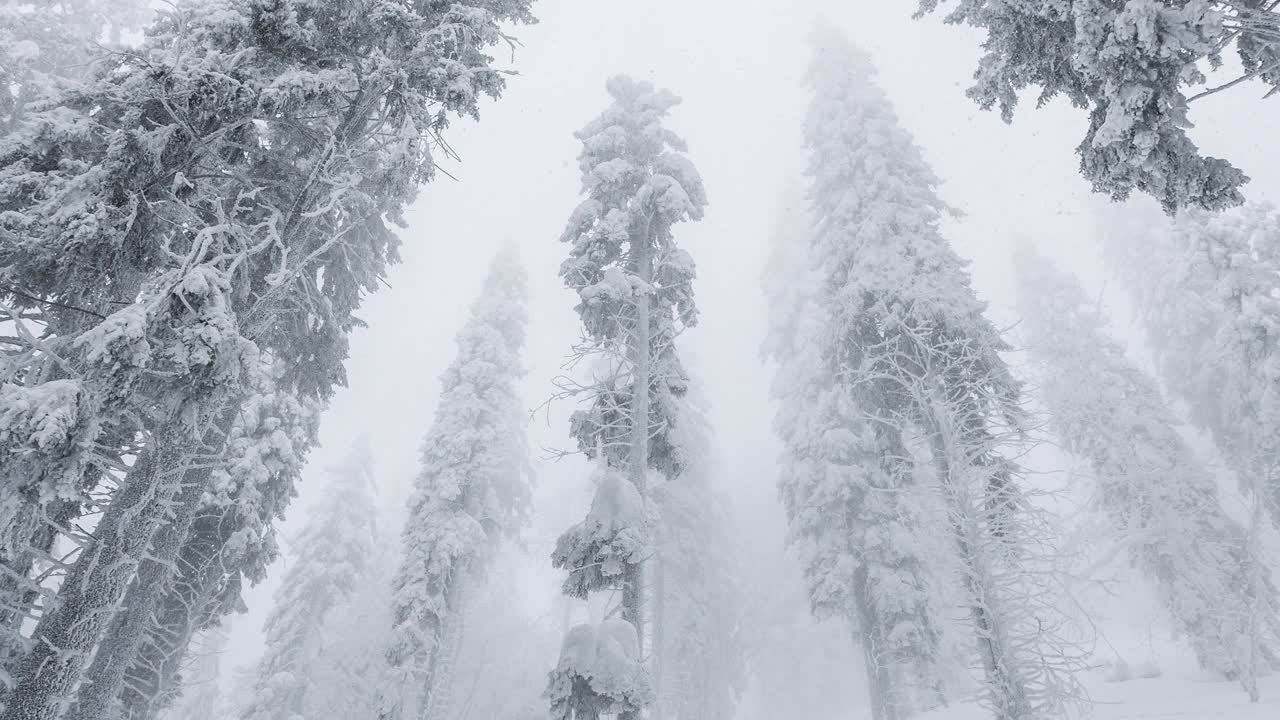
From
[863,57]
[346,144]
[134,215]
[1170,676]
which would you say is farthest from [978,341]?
[1170,676]

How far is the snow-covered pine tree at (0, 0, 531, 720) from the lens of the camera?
16.3ft

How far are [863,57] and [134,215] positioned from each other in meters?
17.5

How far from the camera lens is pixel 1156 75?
454 cm

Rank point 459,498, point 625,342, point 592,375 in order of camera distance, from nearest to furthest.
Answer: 1. point 625,342
2. point 592,375
3. point 459,498

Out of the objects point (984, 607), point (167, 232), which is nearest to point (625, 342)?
point (167, 232)

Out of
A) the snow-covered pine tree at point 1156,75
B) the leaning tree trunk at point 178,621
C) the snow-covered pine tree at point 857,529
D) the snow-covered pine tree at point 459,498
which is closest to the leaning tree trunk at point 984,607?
the snow-covered pine tree at point 857,529

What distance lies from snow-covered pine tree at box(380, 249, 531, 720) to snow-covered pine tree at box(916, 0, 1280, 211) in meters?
16.3

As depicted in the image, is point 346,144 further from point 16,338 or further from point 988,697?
point 988,697

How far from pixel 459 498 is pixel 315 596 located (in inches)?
418

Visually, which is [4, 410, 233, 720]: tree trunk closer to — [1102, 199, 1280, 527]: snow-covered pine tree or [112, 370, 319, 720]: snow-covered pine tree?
[112, 370, 319, 720]: snow-covered pine tree

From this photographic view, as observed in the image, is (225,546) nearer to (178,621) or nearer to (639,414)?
(178,621)

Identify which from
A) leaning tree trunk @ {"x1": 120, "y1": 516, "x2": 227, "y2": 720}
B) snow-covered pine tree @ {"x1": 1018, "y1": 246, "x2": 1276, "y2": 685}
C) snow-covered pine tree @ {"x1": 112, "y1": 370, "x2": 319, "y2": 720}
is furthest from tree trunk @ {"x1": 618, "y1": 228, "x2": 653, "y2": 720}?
snow-covered pine tree @ {"x1": 1018, "y1": 246, "x2": 1276, "y2": 685}

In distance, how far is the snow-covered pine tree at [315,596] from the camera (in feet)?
71.3

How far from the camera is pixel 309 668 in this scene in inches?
937
